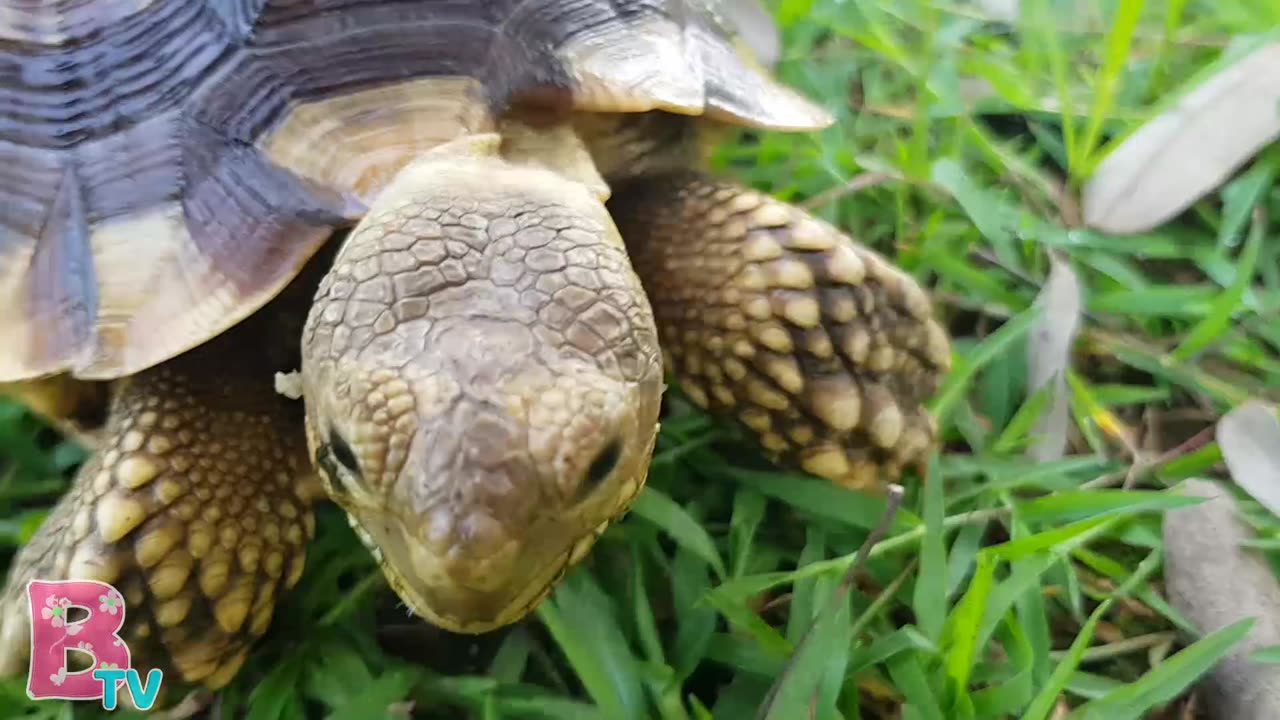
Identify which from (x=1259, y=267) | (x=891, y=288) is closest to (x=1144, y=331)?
(x=1259, y=267)

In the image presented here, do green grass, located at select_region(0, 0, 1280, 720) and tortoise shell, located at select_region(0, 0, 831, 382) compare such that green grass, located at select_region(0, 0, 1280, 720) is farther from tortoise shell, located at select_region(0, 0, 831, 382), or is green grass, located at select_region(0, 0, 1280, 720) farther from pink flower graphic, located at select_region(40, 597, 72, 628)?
tortoise shell, located at select_region(0, 0, 831, 382)

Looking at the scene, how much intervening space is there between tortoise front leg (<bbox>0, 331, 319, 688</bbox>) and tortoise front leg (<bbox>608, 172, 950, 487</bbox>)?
53 cm

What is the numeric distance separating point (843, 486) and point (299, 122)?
81cm

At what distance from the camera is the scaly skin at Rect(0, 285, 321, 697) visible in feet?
3.89

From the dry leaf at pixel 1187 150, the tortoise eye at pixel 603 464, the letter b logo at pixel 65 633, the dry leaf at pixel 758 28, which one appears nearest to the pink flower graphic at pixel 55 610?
the letter b logo at pixel 65 633

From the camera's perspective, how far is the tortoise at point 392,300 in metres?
0.93

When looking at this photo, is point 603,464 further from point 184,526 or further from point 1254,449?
point 1254,449

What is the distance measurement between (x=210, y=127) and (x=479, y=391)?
0.53m

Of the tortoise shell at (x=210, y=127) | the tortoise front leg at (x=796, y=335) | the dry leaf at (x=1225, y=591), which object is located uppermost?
the tortoise shell at (x=210, y=127)

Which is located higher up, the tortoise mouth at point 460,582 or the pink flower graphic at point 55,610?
the tortoise mouth at point 460,582

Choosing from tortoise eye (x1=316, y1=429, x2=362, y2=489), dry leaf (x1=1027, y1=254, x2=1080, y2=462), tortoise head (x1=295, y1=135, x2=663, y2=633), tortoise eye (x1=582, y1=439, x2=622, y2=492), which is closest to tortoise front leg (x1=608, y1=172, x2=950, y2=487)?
dry leaf (x1=1027, y1=254, x2=1080, y2=462)

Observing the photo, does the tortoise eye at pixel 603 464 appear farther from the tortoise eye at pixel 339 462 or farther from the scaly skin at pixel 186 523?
the scaly skin at pixel 186 523

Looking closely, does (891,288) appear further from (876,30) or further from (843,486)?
(876,30)

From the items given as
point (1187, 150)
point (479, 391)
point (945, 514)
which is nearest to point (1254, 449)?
point (945, 514)
